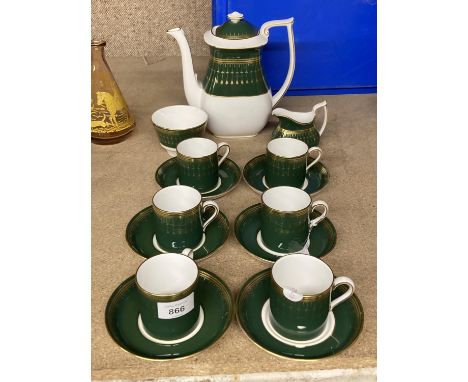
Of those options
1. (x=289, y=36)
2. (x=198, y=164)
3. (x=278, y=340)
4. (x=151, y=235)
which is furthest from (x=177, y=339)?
(x=289, y=36)

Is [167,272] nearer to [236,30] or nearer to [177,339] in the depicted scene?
[177,339]

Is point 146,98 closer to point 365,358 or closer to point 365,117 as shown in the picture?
point 365,117

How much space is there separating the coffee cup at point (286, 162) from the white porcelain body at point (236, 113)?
0.13 metres

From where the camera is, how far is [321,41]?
4.04 feet

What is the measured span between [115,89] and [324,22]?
49 cm

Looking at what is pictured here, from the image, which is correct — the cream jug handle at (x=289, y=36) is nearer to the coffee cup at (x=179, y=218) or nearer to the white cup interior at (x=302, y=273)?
the coffee cup at (x=179, y=218)

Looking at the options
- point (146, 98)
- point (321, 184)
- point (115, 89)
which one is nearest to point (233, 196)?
point (321, 184)

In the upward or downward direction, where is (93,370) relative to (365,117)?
downward

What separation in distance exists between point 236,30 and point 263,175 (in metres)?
0.29

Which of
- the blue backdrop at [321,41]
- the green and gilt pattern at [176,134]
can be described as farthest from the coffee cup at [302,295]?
the blue backdrop at [321,41]

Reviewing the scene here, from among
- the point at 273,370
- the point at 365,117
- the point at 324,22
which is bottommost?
the point at 273,370

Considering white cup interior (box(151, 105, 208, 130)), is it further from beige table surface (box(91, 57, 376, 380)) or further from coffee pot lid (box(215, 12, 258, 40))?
coffee pot lid (box(215, 12, 258, 40))

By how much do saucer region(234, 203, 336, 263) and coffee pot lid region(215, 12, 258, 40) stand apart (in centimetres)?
36

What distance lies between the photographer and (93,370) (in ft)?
2.09
